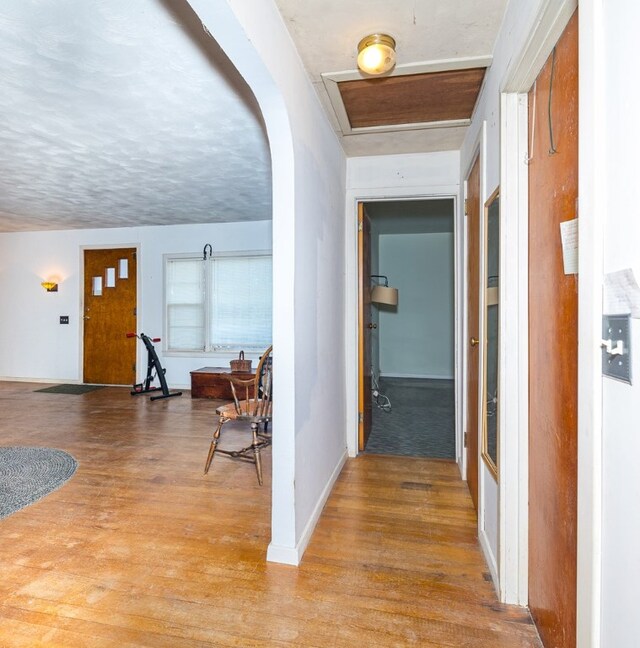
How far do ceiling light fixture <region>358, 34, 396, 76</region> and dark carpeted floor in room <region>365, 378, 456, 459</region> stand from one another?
2.67 meters

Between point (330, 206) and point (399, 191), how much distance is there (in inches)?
31.1

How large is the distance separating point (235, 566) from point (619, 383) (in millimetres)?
1742

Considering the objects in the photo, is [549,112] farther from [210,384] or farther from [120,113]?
[210,384]

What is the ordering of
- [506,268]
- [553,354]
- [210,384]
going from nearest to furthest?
[553,354] < [506,268] < [210,384]

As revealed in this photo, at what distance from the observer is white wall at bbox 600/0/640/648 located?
2.39ft

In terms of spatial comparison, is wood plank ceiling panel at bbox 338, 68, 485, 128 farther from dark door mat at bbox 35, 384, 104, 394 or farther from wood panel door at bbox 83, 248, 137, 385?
dark door mat at bbox 35, 384, 104, 394

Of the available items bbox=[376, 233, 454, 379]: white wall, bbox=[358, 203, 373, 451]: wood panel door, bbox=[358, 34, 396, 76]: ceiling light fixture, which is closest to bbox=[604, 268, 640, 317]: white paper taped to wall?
bbox=[358, 34, 396, 76]: ceiling light fixture

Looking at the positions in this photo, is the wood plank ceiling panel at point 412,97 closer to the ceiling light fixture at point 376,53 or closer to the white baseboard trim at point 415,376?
the ceiling light fixture at point 376,53

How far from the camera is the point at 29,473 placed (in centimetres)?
286

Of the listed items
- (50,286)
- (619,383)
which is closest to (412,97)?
(619,383)

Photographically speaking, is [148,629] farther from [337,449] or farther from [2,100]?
[2,100]

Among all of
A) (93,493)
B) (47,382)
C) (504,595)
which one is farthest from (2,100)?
(47,382)

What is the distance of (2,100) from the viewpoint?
2.40 metres

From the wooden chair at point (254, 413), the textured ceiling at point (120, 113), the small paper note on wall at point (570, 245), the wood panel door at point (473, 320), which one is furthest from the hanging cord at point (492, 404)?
the textured ceiling at point (120, 113)
